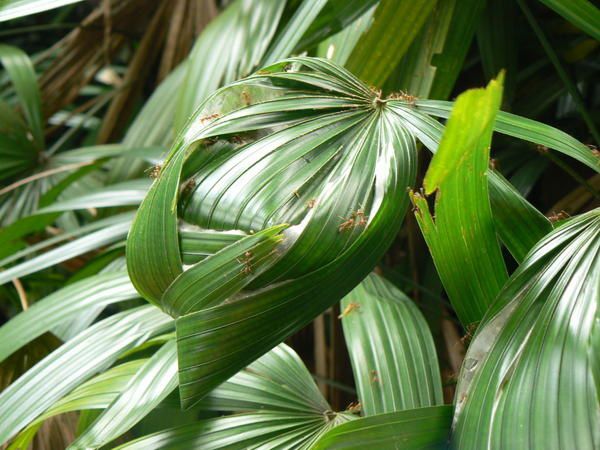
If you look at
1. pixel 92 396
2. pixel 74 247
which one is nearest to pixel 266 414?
pixel 92 396

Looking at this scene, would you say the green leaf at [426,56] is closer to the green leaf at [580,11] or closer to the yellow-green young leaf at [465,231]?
the green leaf at [580,11]

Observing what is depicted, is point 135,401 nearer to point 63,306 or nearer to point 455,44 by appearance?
point 63,306

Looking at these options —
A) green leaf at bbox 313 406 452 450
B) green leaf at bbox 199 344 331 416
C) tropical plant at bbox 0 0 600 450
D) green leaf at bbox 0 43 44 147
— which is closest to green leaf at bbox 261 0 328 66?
tropical plant at bbox 0 0 600 450

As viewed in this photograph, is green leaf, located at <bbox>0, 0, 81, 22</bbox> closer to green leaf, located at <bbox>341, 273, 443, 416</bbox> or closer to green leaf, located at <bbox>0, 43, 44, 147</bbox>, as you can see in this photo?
green leaf, located at <bbox>341, 273, 443, 416</bbox>

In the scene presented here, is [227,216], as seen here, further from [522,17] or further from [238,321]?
A: [522,17]

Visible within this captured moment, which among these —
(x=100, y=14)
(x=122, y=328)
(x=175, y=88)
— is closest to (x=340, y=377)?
(x=122, y=328)
